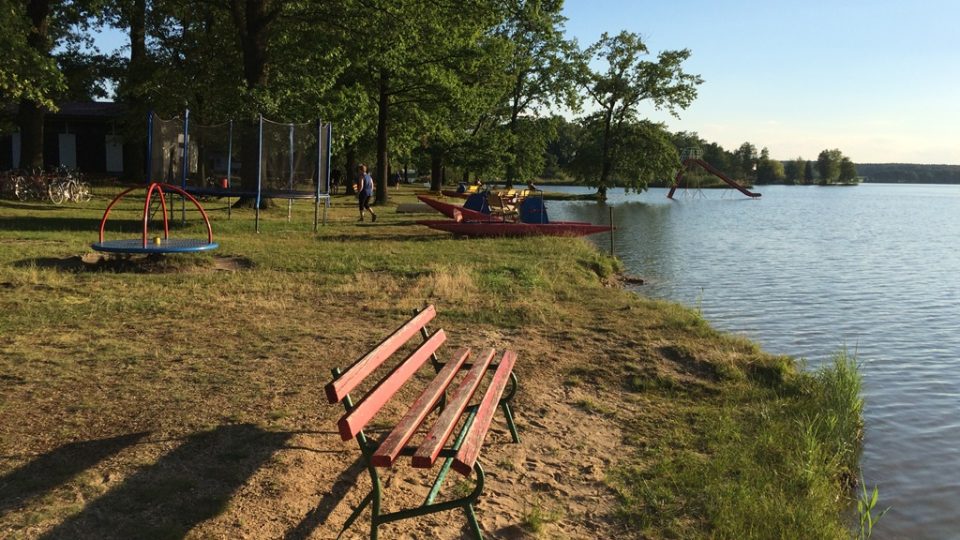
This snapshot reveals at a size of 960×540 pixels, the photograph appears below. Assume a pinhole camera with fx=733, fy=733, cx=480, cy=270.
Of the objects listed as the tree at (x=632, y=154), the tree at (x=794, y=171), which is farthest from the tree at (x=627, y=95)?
the tree at (x=794, y=171)

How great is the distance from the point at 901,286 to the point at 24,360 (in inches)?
673

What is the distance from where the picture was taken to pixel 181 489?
3912 millimetres

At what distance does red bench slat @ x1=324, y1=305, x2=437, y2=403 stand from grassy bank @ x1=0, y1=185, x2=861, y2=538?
731mm

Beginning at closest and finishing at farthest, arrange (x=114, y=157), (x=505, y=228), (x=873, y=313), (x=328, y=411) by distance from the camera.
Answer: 1. (x=328, y=411)
2. (x=873, y=313)
3. (x=505, y=228)
4. (x=114, y=157)

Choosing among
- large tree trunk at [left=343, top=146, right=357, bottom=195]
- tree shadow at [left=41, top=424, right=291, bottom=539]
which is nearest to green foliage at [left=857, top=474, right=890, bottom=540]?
tree shadow at [left=41, top=424, right=291, bottom=539]

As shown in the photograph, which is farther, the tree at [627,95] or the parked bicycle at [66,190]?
the tree at [627,95]

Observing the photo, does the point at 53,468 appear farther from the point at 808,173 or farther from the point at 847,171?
the point at 847,171

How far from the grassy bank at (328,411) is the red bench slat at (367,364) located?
731 mm

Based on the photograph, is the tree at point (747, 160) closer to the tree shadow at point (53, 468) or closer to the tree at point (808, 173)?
the tree at point (808, 173)

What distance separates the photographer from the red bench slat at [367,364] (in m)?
3.50

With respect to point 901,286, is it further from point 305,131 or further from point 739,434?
point 305,131

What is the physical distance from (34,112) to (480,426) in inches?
1106

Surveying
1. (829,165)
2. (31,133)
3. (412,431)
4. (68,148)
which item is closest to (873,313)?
(412,431)

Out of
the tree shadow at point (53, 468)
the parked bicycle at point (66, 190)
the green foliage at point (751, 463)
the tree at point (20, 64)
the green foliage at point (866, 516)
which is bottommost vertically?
the green foliage at point (866, 516)
